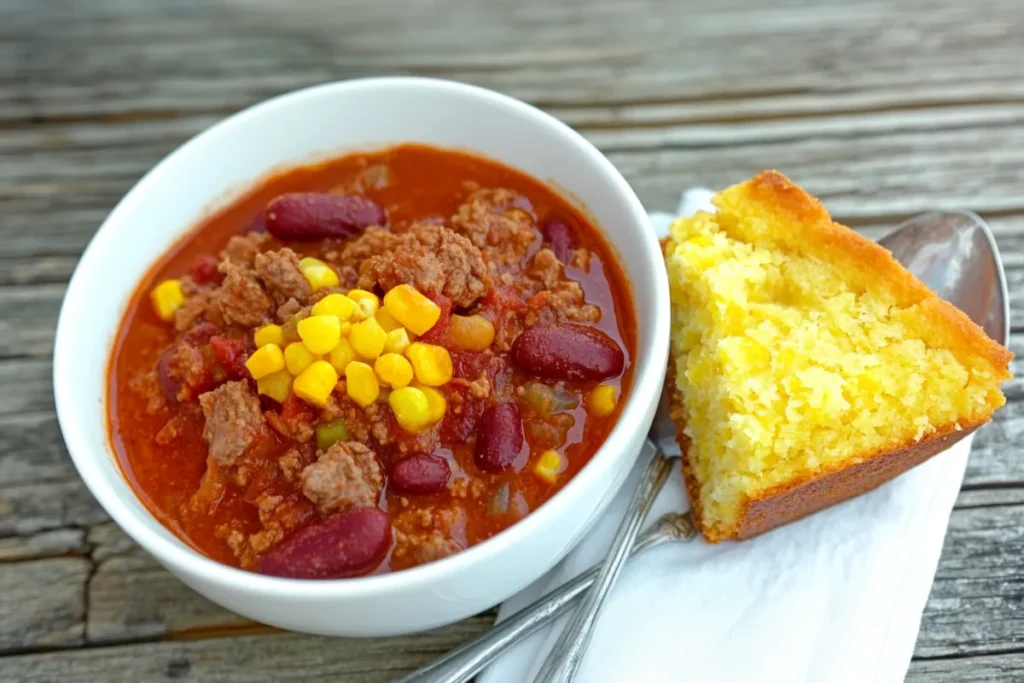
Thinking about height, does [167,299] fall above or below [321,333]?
below

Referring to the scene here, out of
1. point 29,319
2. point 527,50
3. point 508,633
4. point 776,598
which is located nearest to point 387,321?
point 508,633

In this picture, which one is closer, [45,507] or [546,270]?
[546,270]

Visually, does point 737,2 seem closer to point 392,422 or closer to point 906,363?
point 906,363

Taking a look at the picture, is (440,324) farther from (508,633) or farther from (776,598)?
(776,598)

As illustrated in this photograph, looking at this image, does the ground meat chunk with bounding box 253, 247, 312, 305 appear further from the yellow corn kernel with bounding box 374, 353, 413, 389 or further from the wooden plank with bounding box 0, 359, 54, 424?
the wooden plank with bounding box 0, 359, 54, 424

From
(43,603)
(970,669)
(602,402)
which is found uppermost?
(602,402)

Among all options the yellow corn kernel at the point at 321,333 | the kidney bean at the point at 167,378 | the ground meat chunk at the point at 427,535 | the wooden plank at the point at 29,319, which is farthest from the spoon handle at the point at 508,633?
the wooden plank at the point at 29,319
